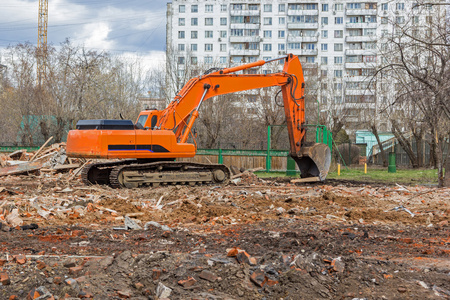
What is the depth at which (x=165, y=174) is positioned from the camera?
15469 mm

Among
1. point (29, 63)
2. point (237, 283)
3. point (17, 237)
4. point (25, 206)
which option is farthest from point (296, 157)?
point (29, 63)

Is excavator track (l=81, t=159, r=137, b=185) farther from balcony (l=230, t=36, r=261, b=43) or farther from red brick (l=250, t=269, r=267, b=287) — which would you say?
balcony (l=230, t=36, r=261, b=43)

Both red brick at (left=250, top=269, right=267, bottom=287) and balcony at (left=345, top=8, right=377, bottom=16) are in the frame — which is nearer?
red brick at (left=250, top=269, right=267, bottom=287)

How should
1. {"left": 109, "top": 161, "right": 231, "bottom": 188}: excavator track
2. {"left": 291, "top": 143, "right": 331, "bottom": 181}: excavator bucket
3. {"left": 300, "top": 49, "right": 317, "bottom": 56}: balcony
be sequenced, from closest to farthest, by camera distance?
{"left": 109, "top": 161, "right": 231, "bottom": 188}: excavator track, {"left": 291, "top": 143, "right": 331, "bottom": 181}: excavator bucket, {"left": 300, "top": 49, "right": 317, "bottom": 56}: balcony

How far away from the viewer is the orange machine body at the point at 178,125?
14273 millimetres

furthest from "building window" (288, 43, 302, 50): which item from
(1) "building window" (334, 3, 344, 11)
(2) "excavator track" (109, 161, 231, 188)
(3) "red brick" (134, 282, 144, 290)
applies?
(3) "red brick" (134, 282, 144, 290)

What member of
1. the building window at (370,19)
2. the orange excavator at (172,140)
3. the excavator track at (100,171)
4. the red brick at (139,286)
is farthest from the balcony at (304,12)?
the red brick at (139,286)

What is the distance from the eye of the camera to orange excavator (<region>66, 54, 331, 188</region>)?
14.4 meters

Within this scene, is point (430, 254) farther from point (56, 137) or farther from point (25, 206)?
point (56, 137)

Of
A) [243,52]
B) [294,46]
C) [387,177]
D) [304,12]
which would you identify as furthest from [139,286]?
[304,12]

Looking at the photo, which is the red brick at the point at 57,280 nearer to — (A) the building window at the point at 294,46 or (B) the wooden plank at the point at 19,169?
(B) the wooden plank at the point at 19,169

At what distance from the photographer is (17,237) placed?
7438 millimetres

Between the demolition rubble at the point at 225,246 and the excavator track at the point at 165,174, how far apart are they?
6.58ft

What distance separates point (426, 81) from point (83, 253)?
1259 cm
